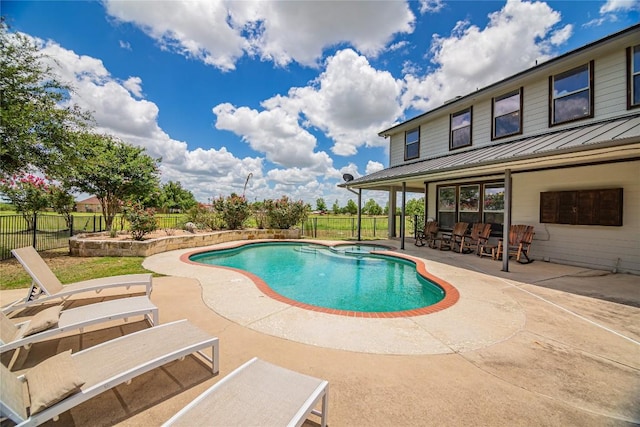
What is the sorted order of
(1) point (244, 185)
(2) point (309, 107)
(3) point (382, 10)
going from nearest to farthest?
(3) point (382, 10)
(2) point (309, 107)
(1) point (244, 185)

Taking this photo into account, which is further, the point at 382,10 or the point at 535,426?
the point at 382,10

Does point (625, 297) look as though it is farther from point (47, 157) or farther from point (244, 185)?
point (244, 185)

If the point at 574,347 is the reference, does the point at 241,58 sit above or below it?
above

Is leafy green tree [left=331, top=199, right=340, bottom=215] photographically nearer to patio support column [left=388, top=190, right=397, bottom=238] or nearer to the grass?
patio support column [left=388, top=190, right=397, bottom=238]

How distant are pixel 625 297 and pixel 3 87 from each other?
54.0ft

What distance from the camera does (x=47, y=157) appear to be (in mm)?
8289

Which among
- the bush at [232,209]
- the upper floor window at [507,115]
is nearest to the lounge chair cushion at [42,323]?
the bush at [232,209]

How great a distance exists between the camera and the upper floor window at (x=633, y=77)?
6914 millimetres

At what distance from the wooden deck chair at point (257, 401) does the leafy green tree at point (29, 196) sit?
12986 mm

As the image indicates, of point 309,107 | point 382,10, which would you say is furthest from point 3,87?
Result: point 309,107

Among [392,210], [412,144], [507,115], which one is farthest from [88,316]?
[392,210]

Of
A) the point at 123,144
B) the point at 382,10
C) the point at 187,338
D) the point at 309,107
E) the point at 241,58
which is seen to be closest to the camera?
the point at 187,338

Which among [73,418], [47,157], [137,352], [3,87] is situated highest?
[3,87]

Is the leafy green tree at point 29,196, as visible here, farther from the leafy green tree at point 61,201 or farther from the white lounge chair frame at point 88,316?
the white lounge chair frame at point 88,316
